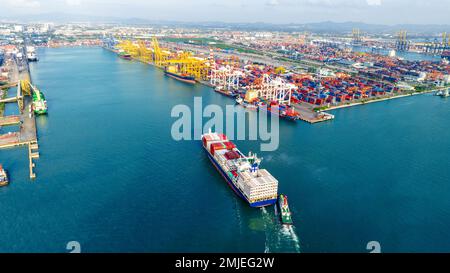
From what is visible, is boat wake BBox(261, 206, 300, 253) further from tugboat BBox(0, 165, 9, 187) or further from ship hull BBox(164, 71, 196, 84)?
ship hull BBox(164, 71, 196, 84)

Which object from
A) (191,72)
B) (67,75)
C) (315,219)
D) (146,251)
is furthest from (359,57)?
(146,251)

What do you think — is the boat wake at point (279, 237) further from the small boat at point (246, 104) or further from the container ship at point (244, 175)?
the small boat at point (246, 104)

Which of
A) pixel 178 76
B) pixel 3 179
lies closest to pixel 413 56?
pixel 178 76

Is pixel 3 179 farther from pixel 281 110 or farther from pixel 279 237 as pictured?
pixel 281 110

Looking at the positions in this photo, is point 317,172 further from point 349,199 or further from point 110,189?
point 110,189

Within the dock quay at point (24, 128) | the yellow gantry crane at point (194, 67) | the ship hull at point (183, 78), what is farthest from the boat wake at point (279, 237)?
the yellow gantry crane at point (194, 67)

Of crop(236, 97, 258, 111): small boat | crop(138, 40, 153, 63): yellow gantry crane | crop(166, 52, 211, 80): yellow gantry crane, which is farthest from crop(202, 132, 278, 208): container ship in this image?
crop(138, 40, 153, 63): yellow gantry crane

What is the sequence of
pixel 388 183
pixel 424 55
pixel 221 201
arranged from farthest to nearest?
pixel 424 55, pixel 388 183, pixel 221 201
